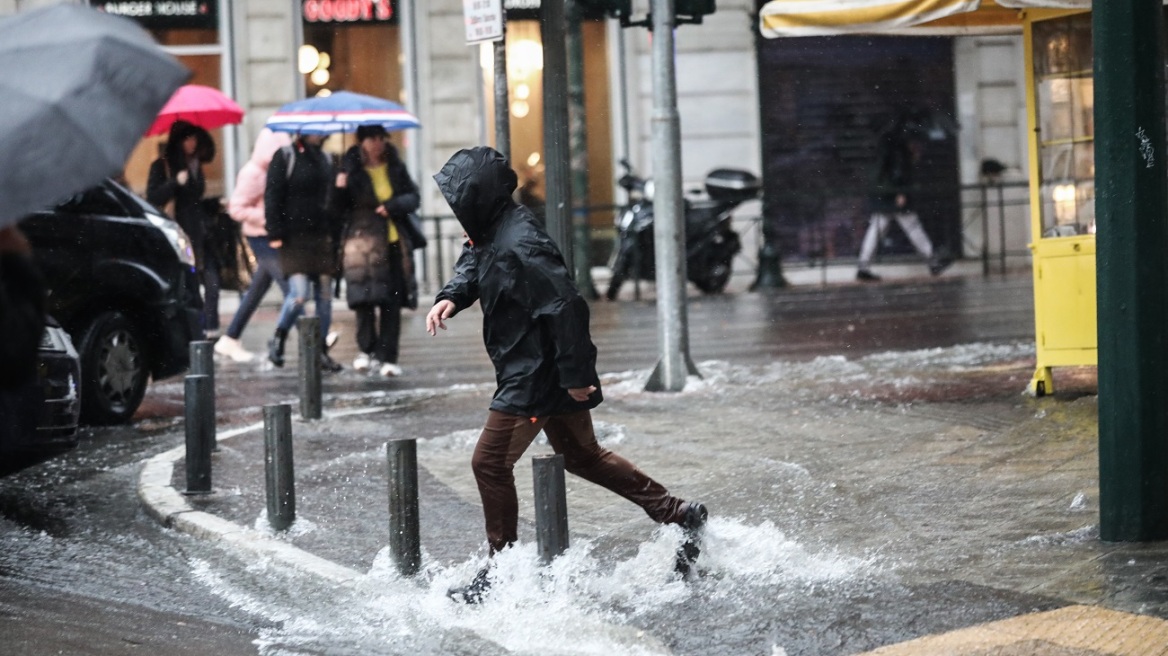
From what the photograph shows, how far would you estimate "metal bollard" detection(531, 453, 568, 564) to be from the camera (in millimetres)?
5816

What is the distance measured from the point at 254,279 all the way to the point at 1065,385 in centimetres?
722

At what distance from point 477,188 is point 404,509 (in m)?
1.28

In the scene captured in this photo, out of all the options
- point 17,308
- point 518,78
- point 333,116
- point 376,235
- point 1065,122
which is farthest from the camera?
point 518,78

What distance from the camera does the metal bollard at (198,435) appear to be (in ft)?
27.4

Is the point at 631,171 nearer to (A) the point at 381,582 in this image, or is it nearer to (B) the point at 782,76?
(B) the point at 782,76

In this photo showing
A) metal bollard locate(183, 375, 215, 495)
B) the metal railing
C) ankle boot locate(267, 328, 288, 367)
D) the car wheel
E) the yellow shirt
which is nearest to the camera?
metal bollard locate(183, 375, 215, 495)

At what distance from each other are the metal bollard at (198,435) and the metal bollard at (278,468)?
94 cm

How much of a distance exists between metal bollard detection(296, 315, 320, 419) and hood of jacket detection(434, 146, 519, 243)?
4.50 metres

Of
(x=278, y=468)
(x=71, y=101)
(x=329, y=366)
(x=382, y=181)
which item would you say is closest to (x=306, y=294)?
(x=329, y=366)

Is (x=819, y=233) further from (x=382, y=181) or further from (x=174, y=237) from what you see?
(x=174, y=237)

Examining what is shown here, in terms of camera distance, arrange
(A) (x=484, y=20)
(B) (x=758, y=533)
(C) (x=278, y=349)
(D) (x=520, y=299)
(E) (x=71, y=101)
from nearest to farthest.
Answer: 1. (E) (x=71, y=101)
2. (D) (x=520, y=299)
3. (B) (x=758, y=533)
4. (A) (x=484, y=20)
5. (C) (x=278, y=349)

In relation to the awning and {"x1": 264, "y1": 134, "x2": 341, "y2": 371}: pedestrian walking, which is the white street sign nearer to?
the awning

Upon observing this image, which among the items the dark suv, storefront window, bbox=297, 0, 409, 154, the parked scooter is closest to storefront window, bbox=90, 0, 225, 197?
storefront window, bbox=297, 0, 409, 154

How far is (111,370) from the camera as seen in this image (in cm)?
1105
